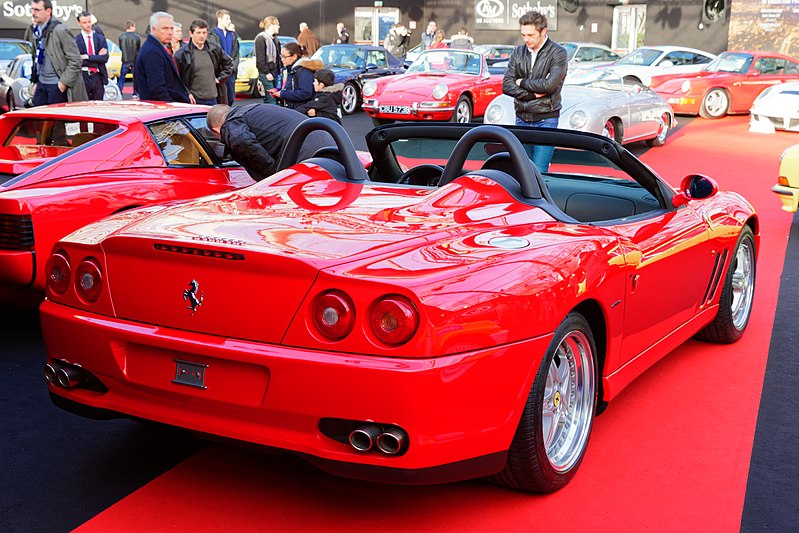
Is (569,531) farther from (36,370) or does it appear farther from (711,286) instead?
(36,370)

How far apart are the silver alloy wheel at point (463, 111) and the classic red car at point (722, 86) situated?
17.3 ft

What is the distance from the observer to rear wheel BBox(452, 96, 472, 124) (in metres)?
16.6

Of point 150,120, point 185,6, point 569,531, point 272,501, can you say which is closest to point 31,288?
point 150,120

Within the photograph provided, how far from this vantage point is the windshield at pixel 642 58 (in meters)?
22.2

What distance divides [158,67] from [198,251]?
682cm

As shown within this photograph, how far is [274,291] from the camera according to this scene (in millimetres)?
3016

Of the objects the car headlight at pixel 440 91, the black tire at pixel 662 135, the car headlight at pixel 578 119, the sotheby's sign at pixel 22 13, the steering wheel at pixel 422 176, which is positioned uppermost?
the sotheby's sign at pixel 22 13

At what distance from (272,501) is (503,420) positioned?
90 cm

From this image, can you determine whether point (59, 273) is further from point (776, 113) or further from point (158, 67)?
point (776, 113)

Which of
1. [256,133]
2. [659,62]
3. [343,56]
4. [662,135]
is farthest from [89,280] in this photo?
[659,62]

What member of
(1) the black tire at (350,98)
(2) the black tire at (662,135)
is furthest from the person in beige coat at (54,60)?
(1) the black tire at (350,98)

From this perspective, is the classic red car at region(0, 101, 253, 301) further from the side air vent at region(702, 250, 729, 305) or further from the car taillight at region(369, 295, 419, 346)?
the side air vent at region(702, 250, 729, 305)

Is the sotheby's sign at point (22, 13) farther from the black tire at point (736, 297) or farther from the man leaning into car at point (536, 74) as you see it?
the black tire at point (736, 297)

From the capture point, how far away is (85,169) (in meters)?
5.82
